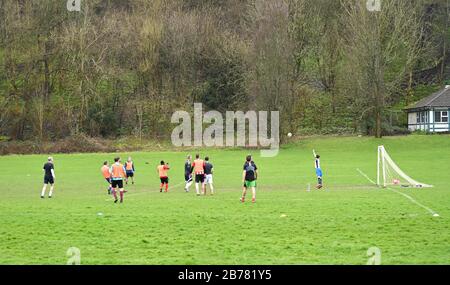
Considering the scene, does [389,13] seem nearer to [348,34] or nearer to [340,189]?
[348,34]

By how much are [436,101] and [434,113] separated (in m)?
1.41

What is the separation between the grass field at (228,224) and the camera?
15.3 meters

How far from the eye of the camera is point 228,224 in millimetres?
19984

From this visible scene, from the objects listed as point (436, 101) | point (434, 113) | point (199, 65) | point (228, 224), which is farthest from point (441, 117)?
point (228, 224)

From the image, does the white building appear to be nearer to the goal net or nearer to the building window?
the building window

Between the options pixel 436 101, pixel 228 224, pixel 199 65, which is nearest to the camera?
pixel 228 224

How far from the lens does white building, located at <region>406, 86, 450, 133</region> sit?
7125 cm

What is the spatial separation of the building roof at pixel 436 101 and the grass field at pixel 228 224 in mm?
31363

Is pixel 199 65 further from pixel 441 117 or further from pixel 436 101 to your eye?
pixel 441 117

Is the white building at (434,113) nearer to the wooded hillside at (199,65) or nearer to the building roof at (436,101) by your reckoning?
the building roof at (436,101)

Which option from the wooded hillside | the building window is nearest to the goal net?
the wooded hillside

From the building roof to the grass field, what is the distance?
31.4 metres

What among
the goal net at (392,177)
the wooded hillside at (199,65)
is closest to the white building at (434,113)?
the wooded hillside at (199,65)

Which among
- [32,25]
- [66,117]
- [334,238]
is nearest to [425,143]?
[66,117]
